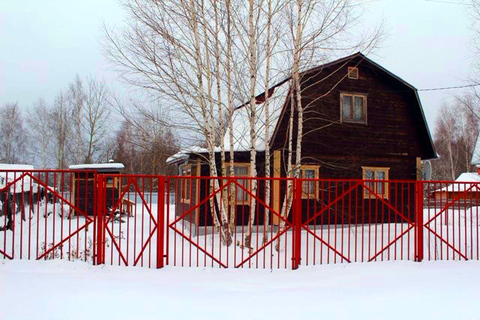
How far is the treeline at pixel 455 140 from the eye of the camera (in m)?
35.9

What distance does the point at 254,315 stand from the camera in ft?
15.9

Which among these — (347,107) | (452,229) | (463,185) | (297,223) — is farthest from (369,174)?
(297,223)

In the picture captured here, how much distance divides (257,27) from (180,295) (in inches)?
249

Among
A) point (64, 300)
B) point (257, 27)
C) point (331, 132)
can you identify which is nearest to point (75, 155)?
point (331, 132)

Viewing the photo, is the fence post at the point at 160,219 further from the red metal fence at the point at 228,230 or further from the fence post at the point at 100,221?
the fence post at the point at 100,221

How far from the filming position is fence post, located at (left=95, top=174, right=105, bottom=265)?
6371 mm

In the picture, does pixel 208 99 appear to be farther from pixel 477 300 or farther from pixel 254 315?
pixel 477 300

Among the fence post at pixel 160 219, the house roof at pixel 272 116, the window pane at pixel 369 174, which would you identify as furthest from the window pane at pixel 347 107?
the fence post at pixel 160 219

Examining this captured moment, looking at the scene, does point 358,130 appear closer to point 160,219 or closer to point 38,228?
point 160,219

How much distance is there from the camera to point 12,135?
41.4 meters

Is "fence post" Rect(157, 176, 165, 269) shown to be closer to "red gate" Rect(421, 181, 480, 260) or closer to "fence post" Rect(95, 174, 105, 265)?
"fence post" Rect(95, 174, 105, 265)

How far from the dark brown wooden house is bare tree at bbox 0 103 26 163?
1307 inches

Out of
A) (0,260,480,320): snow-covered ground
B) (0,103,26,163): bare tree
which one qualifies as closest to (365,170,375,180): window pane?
(0,260,480,320): snow-covered ground

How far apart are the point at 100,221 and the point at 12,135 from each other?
40.8m
